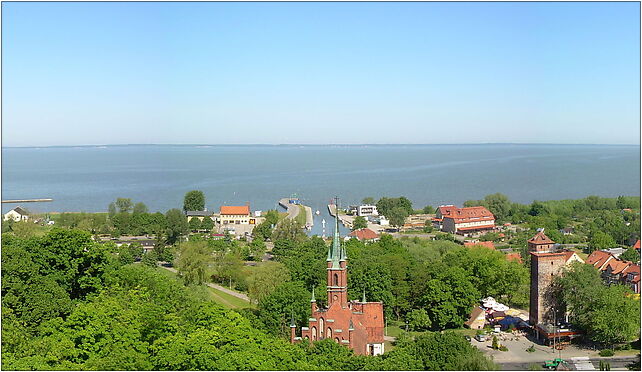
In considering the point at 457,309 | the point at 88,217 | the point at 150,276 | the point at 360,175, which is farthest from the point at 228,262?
the point at 360,175

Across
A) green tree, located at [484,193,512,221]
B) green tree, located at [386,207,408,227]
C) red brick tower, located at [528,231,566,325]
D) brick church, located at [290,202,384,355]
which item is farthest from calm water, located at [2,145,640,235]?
brick church, located at [290,202,384,355]

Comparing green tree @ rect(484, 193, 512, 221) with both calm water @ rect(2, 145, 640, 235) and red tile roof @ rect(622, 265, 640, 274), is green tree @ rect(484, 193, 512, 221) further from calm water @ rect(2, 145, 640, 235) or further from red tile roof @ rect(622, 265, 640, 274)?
red tile roof @ rect(622, 265, 640, 274)

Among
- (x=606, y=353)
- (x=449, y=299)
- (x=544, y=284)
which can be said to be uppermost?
(x=544, y=284)

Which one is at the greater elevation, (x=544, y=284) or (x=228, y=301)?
(x=544, y=284)

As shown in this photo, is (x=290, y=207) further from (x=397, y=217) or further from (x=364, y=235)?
(x=364, y=235)

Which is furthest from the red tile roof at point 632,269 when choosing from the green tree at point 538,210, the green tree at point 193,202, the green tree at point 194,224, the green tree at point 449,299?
the green tree at point 193,202

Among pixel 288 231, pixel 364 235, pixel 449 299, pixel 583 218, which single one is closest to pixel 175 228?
pixel 288 231
